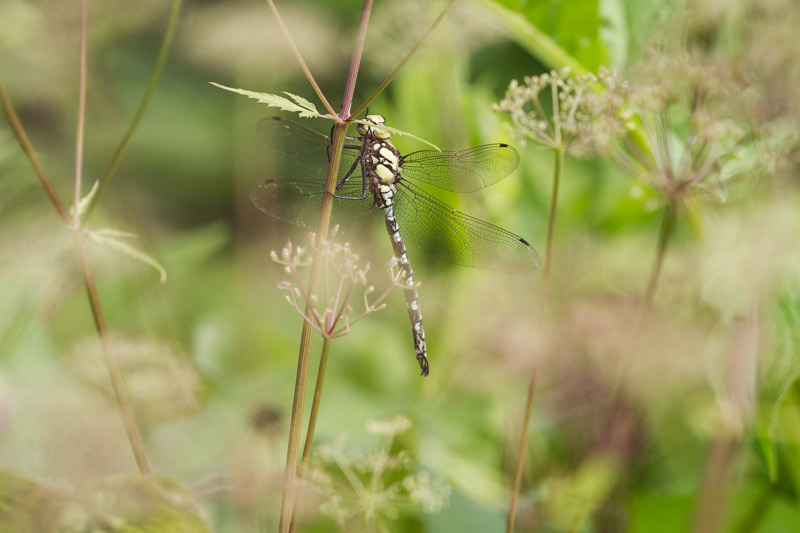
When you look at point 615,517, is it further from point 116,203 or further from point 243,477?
point 116,203

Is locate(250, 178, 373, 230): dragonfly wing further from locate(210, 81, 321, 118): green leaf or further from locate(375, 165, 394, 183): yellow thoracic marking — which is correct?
locate(210, 81, 321, 118): green leaf

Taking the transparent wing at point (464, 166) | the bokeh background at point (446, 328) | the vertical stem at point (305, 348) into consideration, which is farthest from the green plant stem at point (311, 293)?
the transparent wing at point (464, 166)

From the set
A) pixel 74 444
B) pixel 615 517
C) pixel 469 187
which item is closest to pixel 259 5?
pixel 469 187

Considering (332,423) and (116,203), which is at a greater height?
(116,203)

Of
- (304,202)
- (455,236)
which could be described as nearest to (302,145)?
(304,202)

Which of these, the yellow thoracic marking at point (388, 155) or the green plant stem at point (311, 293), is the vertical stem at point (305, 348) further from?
the yellow thoracic marking at point (388, 155)

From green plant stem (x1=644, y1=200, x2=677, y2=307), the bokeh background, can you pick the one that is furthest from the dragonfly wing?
green plant stem (x1=644, y1=200, x2=677, y2=307)

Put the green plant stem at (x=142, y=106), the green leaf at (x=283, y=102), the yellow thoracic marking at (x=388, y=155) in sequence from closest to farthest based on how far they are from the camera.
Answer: the green leaf at (x=283, y=102)
the green plant stem at (x=142, y=106)
the yellow thoracic marking at (x=388, y=155)
